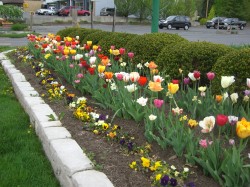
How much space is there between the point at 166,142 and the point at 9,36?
21.4 metres

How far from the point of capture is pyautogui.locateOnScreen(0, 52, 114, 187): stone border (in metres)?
2.68

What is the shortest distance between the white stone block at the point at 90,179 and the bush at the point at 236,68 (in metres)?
1.93

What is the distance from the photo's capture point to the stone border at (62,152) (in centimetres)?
268

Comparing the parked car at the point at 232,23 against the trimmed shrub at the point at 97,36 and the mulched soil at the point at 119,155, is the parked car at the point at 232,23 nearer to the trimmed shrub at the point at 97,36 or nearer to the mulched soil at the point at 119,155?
the trimmed shrub at the point at 97,36

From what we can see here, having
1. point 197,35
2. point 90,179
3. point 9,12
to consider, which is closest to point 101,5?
point 9,12

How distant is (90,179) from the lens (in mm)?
2645

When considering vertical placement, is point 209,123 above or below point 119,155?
above

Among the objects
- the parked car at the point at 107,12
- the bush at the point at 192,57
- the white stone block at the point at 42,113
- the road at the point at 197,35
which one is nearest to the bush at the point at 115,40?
the bush at the point at 192,57

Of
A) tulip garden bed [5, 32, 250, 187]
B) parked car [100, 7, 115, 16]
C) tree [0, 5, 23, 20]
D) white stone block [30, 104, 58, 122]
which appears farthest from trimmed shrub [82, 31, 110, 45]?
parked car [100, 7, 115, 16]

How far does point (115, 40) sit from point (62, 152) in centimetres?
436

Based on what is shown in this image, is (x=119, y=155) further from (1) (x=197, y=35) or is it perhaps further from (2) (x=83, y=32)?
(1) (x=197, y=35)

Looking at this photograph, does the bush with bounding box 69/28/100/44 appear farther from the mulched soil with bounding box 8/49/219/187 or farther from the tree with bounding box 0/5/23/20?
the tree with bounding box 0/5/23/20

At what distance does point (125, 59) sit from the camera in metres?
6.39

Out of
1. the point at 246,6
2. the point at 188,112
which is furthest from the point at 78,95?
the point at 246,6
